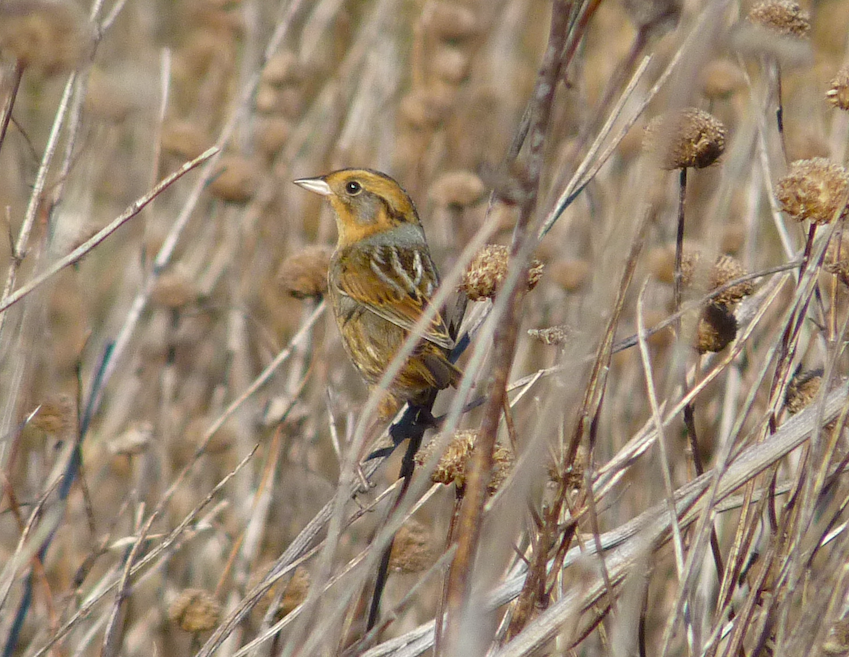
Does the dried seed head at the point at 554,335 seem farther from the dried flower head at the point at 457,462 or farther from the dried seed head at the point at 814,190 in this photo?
the dried seed head at the point at 814,190

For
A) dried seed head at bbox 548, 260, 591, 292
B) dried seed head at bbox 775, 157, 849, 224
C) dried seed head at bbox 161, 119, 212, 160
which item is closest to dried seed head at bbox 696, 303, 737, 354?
dried seed head at bbox 775, 157, 849, 224

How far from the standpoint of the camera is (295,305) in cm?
472

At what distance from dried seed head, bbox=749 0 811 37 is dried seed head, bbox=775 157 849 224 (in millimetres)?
483

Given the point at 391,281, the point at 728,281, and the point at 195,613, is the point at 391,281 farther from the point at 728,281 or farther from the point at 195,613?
the point at 728,281

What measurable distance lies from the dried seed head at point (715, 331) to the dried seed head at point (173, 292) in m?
2.25

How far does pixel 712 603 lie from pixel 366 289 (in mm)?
1590

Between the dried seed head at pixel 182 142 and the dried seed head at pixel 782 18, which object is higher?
the dried seed head at pixel 782 18

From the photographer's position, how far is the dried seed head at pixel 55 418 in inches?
110

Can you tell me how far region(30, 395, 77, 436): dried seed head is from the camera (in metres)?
2.80

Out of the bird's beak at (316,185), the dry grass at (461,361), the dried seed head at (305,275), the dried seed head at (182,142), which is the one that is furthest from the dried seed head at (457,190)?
the dried seed head at (182,142)

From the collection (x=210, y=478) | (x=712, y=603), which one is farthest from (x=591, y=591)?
(x=210, y=478)

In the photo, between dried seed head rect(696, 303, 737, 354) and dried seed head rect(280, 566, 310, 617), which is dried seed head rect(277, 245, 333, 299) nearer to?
dried seed head rect(280, 566, 310, 617)

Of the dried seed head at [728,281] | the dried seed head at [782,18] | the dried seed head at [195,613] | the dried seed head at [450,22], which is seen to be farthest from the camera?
the dried seed head at [450,22]

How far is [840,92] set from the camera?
197cm
